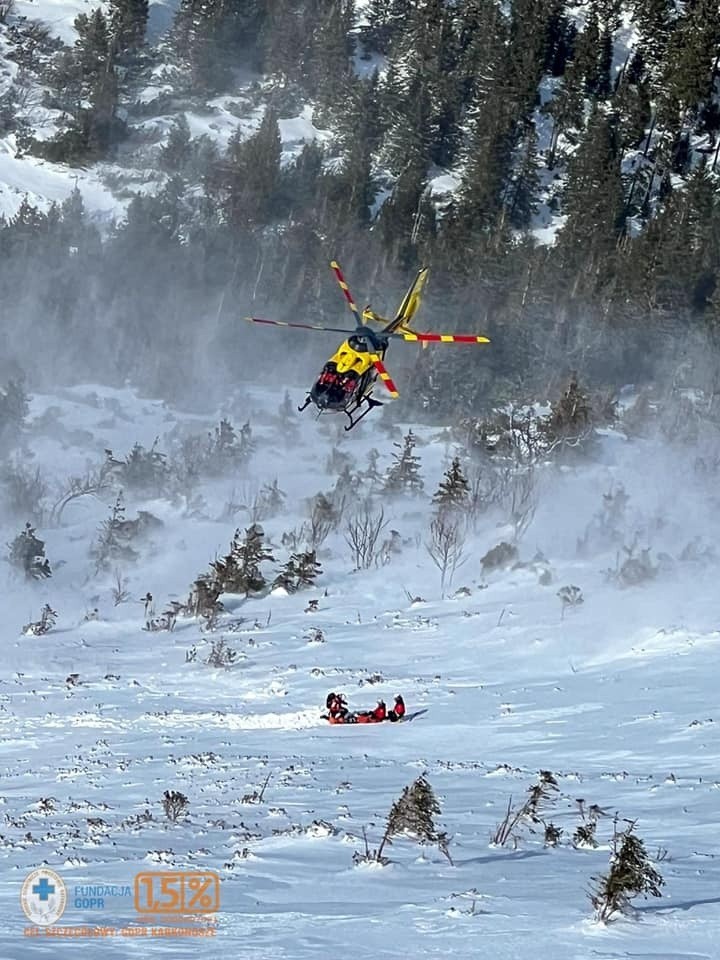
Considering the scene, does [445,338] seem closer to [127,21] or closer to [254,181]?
[254,181]

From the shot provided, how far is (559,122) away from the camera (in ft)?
152

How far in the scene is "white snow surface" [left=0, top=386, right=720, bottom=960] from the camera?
7.04 m

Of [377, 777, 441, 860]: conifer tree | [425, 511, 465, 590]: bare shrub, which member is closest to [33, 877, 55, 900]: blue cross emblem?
[377, 777, 441, 860]: conifer tree

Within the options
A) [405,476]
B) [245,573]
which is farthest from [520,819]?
[405,476]

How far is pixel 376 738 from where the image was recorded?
46.2 ft

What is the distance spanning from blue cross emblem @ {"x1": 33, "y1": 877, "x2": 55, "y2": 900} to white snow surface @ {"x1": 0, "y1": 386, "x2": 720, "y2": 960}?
178mm

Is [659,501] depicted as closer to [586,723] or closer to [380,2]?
[586,723]

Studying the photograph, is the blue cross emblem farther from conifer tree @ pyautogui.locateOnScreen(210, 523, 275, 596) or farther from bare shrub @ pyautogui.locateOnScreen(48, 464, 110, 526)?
bare shrub @ pyautogui.locateOnScreen(48, 464, 110, 526)

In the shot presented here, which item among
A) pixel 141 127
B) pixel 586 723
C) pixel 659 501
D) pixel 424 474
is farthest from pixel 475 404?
pixel 586 723

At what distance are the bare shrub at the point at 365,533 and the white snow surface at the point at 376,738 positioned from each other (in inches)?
17.2

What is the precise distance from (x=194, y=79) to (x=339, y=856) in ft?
155

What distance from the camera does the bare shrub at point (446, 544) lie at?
82.2ft

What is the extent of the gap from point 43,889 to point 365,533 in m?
19.3

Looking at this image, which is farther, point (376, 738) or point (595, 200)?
point (595, 200)
